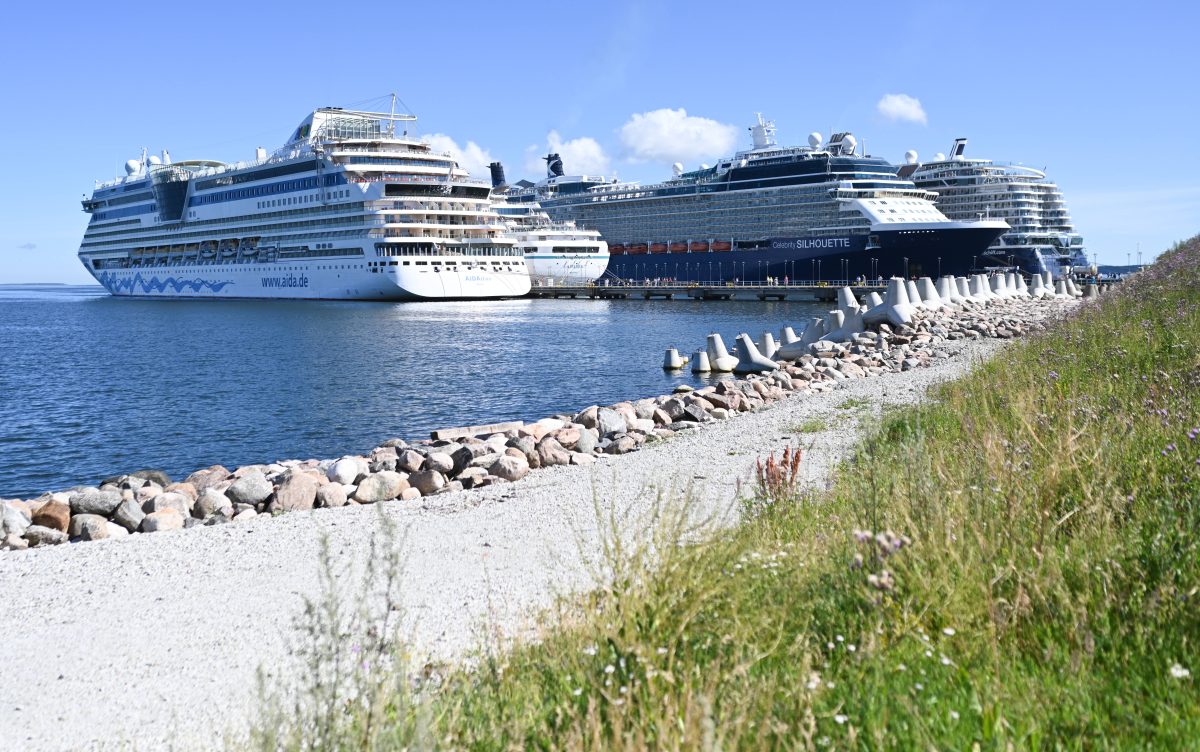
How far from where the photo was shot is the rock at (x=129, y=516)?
28.5ft

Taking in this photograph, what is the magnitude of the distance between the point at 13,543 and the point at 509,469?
470 cm

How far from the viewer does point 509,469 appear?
9492 mm

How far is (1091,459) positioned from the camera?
13.9 feet

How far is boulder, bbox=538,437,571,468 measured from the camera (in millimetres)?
10258

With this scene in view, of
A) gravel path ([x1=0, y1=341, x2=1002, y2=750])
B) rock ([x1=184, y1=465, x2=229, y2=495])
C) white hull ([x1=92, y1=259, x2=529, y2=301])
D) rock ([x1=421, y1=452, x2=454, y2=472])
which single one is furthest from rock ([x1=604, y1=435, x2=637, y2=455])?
white hull ([x1=92, y1=259, x2=529, y2=301])

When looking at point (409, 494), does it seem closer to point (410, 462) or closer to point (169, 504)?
point (410, 462)

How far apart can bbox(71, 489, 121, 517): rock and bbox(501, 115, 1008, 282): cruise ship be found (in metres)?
59.4

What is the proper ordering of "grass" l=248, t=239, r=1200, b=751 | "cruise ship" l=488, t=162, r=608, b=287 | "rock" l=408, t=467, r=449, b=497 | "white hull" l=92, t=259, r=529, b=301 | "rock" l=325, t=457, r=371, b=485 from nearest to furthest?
"grass" l=248, t=239, r=1200, b=751 < "rock" l=408, t=467, r=449, b=497 < "rock" l=325, t=457, r=371, b=485 < "white hull" l=92, t=259, r=529, b=301 < "cruise ship" l=488, t=162, r=608, b=287

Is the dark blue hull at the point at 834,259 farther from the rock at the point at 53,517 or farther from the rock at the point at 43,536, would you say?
the rock at the point at 43,536

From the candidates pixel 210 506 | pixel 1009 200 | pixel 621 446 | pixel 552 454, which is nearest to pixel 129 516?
pixel 210 506

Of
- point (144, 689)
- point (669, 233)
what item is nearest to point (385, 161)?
point (669, 233)

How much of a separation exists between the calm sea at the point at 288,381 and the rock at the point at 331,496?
5757 millimetres

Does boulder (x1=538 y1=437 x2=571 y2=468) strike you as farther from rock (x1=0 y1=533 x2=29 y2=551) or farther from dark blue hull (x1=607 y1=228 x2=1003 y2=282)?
dark blue hull (x1=607 y1=228 x2=1003 y2=282)

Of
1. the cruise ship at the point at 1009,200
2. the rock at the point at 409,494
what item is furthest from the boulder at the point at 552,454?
the cruise ship at the point at 1009,200
